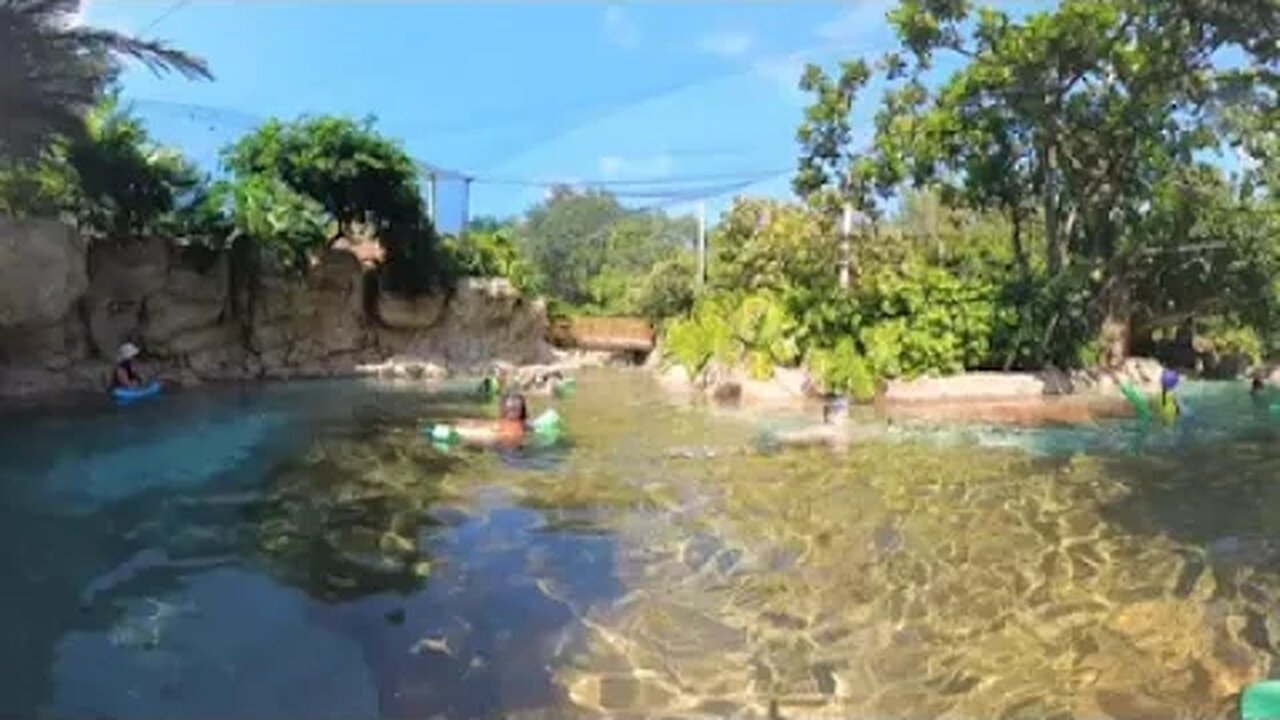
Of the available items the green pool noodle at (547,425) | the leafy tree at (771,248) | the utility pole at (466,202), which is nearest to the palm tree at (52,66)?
the green pool noodle at (547,425)

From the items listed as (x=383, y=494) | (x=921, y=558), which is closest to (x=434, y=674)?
(x=921, y=558)

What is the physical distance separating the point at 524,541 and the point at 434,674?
2.65 meters

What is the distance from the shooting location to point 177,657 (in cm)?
501

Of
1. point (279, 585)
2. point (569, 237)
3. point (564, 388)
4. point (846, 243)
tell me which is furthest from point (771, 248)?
point (569, 237)

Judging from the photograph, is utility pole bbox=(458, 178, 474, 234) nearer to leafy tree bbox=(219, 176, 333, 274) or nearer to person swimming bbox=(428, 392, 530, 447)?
leafy tree bbox=(219, 176, 333, 274)

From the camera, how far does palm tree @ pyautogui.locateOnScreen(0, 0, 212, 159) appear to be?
9.80 m

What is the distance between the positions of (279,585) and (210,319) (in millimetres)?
16989

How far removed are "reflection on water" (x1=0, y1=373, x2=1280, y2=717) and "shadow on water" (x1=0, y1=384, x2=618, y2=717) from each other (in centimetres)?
2

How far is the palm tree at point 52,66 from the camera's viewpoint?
980cm

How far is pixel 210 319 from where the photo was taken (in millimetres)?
22016

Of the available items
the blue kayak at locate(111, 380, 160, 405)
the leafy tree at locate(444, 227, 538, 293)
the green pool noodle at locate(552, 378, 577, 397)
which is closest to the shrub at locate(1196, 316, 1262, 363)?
the green pool noodle at locate(552, 378, 577, 397)

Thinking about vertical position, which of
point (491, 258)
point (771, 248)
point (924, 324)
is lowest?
point (924, 324)

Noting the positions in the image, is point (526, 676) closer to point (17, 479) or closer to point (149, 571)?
point (149, 571)

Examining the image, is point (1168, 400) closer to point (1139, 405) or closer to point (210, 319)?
point (1139, 405)
